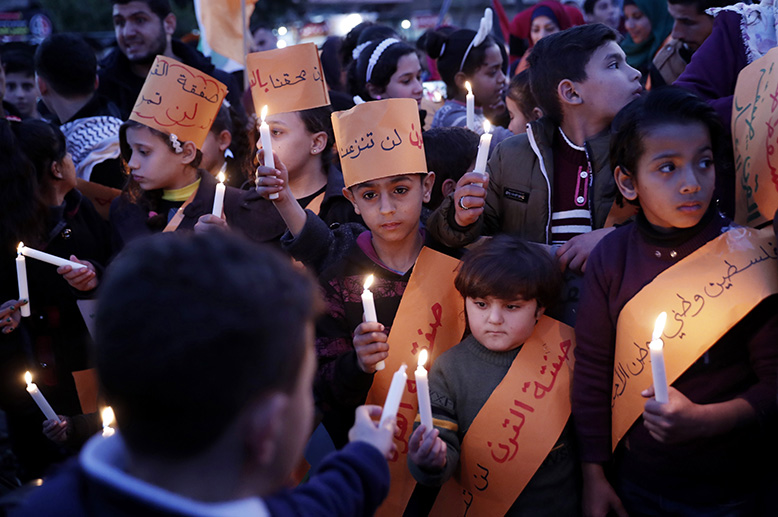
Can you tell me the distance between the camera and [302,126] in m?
3.34

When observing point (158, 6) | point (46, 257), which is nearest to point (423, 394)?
point (46, 257)

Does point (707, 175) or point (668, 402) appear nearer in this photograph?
point (668, 402)

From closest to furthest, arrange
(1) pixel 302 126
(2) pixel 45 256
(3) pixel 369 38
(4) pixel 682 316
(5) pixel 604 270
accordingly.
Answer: (4) pixel 682 316 < (5) pixel 604 270 < (2) pixel 45 256 < (1) pixel 302 126 < (3) pixel 369 38

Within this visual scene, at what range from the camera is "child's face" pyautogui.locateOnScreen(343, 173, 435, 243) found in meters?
2.50

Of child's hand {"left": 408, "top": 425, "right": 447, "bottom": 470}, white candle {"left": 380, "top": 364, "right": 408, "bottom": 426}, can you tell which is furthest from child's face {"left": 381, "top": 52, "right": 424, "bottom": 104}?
white candle {"left": 380, "top": 364, "right": 408, "bottom": 426}

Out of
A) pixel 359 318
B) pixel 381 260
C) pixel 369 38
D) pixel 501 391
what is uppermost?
pixel 369 38

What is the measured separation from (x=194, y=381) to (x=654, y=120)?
5.17 ft

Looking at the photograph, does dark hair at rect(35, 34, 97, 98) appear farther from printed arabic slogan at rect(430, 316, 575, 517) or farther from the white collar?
the white collar

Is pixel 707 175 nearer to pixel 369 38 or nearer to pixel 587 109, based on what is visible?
pixel 587 109

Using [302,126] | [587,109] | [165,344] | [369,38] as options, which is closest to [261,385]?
[165,344]

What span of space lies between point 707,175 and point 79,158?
3831 millimetres

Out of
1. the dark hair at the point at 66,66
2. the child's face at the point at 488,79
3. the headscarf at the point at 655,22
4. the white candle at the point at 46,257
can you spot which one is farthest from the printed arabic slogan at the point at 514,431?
the dark hair at the point at 66,66

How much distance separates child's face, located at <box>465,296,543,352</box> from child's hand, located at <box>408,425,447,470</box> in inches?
18.0

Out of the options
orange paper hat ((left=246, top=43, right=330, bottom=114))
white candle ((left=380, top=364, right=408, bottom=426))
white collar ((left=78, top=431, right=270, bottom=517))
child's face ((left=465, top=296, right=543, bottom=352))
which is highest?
orange paper hat ((left=246, top=43, right=330, bottom=114))
